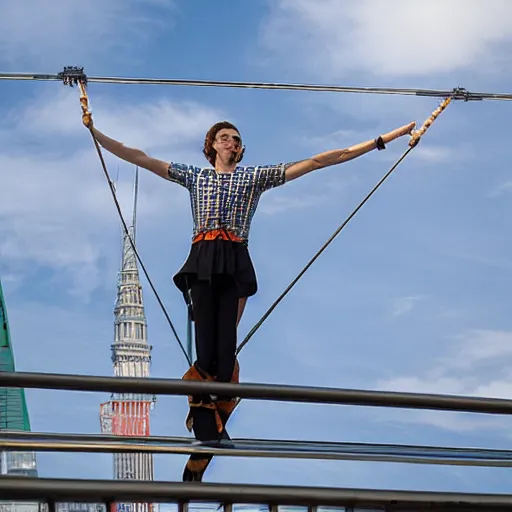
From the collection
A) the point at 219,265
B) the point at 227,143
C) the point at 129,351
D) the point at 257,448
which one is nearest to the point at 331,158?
the point at 227,143

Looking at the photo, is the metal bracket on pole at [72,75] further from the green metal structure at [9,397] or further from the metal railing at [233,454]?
the green metal structure at [9,397]

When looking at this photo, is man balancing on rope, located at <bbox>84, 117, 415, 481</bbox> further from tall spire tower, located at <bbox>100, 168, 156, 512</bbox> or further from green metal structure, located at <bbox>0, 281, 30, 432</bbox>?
tall spire tower, located at <bbox>100, 168, 156, 512</bbox>

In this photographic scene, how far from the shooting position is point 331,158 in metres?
6.83

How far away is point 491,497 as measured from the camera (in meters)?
4.77

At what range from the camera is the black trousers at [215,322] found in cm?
616

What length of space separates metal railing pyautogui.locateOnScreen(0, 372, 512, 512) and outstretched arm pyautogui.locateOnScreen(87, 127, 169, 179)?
185cm

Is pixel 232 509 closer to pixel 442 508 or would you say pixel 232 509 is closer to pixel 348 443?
pixel 442 508

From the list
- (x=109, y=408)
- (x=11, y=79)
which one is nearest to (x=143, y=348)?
(x=109, y=408)

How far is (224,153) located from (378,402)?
213 cm

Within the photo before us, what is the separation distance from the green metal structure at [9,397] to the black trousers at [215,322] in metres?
5.30

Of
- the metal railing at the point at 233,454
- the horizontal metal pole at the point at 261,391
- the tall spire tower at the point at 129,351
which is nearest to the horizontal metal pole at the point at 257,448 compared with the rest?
the metal railing at the point at 233,454

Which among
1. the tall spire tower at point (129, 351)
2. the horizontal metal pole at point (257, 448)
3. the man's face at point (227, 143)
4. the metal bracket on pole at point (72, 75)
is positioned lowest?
the horizontal metal pole at point (257, 448)

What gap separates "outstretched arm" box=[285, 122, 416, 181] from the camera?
6.73 meters

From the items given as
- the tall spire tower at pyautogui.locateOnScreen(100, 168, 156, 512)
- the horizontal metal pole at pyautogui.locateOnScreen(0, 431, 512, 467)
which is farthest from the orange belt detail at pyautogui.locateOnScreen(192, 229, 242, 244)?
the tall spire tower at pyautogui.locateOnScreen(100, 168, 156, 512)
